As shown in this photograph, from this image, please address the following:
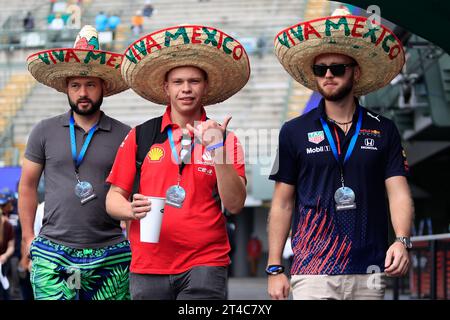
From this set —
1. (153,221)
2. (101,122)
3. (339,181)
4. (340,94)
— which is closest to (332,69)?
(340,94)

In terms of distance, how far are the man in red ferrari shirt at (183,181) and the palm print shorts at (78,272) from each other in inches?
27.0

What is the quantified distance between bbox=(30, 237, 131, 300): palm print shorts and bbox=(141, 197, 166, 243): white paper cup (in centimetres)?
114

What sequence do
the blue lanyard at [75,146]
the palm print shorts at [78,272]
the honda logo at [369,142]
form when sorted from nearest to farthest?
the honda logo at [369,142] → the palm print shorts at [78,272] → the blue lanyard at [75,146]

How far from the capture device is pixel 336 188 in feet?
19.0

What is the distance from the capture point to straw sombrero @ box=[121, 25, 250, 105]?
605 centimetres

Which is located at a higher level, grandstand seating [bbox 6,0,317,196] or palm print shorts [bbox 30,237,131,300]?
grandstand seating [bbox 6,0,317,196]

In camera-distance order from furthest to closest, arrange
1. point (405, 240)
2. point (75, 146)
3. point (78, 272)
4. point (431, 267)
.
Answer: point (431, 267) → point (75, 146) → point (78, 272) → point (405, 240)

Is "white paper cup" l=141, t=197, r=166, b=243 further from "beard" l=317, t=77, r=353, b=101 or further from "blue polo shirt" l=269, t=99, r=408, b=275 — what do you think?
"beard" l=317, t=77, r=353, b=101

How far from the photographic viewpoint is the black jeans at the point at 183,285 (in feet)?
18.9

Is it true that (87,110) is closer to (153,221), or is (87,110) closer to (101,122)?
(101,122)

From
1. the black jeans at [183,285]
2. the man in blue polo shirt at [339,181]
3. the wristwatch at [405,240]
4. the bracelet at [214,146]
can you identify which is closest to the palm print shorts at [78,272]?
the black jeans at [183,285]

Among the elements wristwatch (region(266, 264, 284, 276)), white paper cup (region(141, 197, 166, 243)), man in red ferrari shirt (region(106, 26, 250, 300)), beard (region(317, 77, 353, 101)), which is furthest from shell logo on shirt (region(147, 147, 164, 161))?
beard (region(317, 77, 353, 101))

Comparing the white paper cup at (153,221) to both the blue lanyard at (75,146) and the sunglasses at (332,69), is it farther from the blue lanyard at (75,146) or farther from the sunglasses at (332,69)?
the blue lanyard at (75,146)

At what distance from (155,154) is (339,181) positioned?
104 cm
